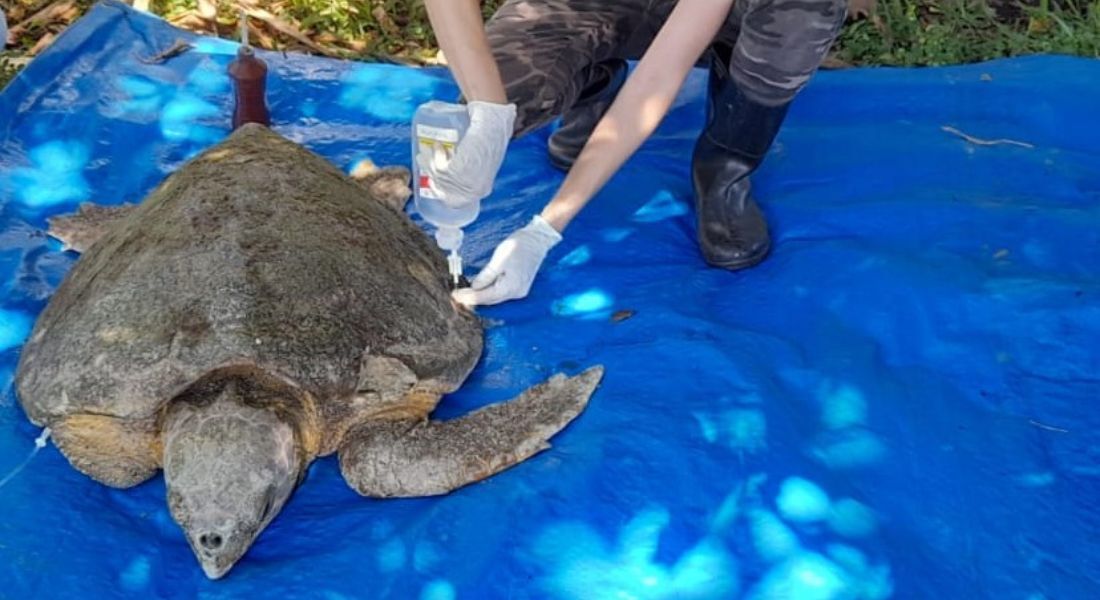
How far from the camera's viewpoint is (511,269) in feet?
8.14

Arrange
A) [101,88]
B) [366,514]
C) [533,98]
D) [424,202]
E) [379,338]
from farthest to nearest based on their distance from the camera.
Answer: [101,88]
[533,98]
[424,202]
[379,338]
[366,514]

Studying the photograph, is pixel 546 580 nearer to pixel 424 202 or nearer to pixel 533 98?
pixel 424 202

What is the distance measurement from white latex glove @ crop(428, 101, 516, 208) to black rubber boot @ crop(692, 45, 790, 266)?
55 cm

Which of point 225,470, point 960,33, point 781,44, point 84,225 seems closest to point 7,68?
point 84,225

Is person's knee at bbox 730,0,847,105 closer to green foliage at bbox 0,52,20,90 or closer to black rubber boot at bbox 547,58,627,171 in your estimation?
black rubber boot at bbox 547,58,627,171

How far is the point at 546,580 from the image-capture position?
74.9 inches

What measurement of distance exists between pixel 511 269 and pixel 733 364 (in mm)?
538

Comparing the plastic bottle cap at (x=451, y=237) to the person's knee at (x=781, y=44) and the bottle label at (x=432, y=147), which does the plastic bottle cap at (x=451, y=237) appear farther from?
the person's knee at (x=781, y=44)

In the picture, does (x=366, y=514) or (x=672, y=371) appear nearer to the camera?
(x=366, y=514)

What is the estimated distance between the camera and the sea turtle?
6.47 feet

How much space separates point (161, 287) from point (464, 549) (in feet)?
2.56

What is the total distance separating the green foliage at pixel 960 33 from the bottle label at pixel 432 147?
2.20 m

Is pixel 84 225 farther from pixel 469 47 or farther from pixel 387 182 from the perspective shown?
pixel 469 47

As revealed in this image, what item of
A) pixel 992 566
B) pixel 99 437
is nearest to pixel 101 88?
pixel 99 437
